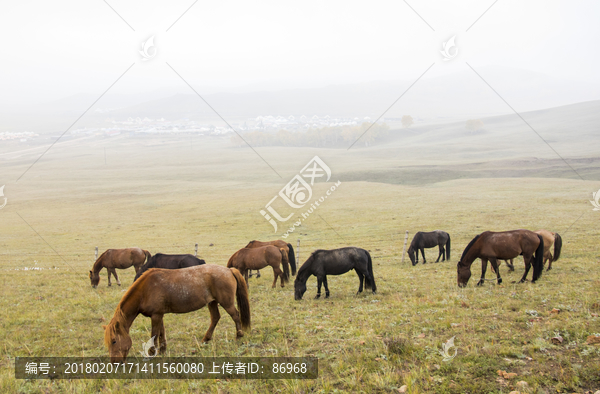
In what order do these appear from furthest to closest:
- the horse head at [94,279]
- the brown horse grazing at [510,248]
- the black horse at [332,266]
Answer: the horse head at [94,279]
the black horse at [332,266]
the brown horse grazing at [510,248]

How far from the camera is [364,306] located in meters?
10.4

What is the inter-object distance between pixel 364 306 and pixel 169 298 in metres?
5.36

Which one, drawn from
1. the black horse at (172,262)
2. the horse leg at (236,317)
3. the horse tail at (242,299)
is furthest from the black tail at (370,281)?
the black horse at (172,262)

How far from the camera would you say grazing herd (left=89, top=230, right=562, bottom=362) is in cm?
746

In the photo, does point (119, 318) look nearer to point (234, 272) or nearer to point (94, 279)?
point (234, 272)

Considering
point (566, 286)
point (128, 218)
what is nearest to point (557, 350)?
point (566, 286)

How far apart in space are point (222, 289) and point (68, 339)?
161 inches

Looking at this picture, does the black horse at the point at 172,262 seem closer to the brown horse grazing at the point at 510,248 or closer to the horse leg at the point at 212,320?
the horse leg at the point at 212,320

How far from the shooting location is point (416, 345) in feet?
22.0

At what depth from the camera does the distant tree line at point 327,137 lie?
5581 inches

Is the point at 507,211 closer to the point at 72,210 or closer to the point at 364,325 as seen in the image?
the point at 364,325

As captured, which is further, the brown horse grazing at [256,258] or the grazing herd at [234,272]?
the brown horse grazing at [256,258]

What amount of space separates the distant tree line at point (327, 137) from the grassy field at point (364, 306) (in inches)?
4005

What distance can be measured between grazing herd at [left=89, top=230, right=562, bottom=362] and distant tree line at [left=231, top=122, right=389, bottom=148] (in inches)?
4961
